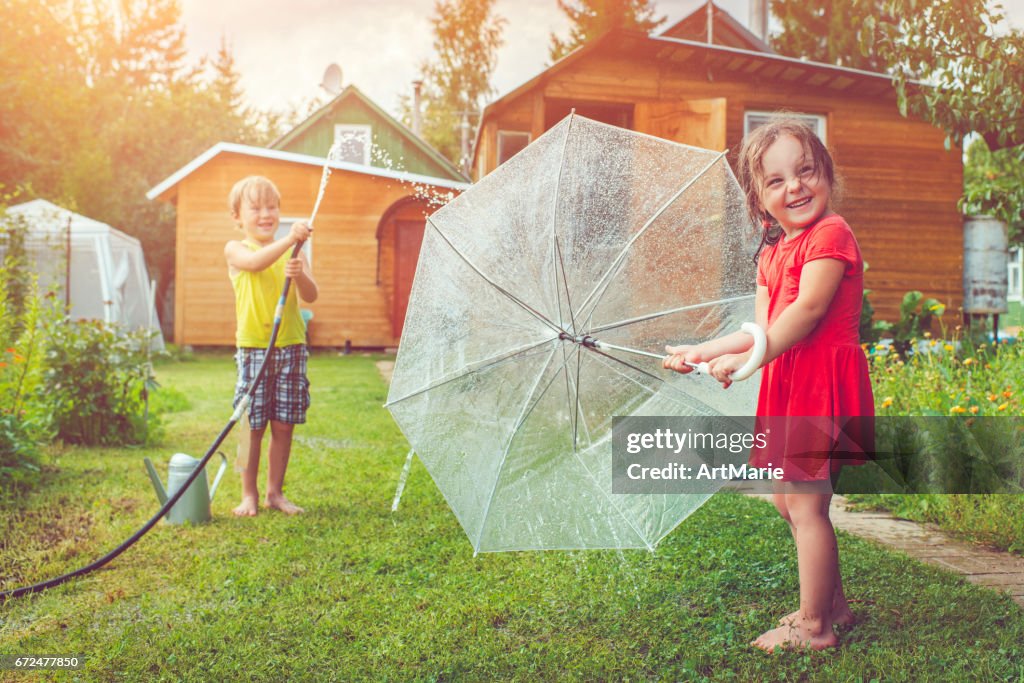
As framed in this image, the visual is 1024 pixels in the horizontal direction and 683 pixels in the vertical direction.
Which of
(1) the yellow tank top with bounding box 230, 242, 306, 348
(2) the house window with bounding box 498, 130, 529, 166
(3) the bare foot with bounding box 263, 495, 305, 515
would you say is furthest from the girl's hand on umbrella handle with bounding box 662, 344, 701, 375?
(2) the house window with bounding box 498, 130, 529, 166

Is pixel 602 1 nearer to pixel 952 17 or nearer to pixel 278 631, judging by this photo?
pixel 952 17

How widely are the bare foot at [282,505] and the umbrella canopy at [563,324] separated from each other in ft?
5.65

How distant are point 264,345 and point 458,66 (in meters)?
27.2

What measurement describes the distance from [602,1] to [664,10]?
101 inches

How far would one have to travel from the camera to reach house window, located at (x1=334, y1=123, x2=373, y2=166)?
63.4ft

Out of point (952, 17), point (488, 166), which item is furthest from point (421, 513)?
point (488, 166)

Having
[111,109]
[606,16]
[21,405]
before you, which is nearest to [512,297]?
[21,405]

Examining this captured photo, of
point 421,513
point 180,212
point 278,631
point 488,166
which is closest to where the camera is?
point 278,631

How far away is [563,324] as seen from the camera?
2359 millimetres

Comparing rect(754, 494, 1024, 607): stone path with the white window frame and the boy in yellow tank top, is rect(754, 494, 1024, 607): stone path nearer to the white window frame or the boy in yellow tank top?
the boy in yellow tank top

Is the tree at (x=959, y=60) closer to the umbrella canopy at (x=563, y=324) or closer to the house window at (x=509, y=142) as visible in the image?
the umbrella canopy at (x=563, y=324)

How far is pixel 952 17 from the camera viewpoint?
15.1ft

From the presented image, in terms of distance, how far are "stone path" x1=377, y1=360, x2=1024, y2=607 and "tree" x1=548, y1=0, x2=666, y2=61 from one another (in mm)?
14773

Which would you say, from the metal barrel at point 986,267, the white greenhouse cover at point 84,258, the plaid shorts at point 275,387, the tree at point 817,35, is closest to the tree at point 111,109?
the white greenhouse cover at point 84,258
